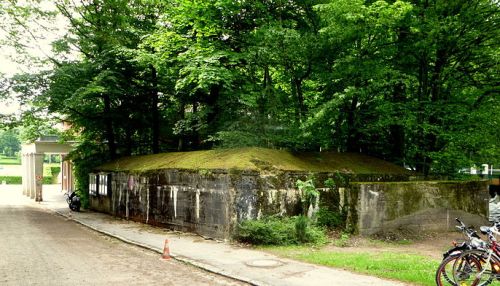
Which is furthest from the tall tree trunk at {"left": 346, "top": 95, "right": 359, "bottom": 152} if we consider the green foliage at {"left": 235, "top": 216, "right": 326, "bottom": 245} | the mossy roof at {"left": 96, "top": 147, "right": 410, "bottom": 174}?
the green foliage at {"left": 235, "top": 216, "right": 326, "bottom": 245}

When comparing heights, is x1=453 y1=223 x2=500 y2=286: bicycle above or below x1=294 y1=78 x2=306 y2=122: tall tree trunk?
below

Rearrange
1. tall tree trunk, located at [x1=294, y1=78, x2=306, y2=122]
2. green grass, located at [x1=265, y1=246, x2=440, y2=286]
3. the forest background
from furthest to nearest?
tall tree trunk, located at [x1=294, y1=78, x2=306, y2=122], the forest background, green grass, located at [x1=265, y1=246, x2=440, y2=286]

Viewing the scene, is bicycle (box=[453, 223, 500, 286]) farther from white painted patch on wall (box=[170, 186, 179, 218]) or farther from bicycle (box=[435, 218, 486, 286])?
white painted patch on wall (box=[170, 186, 179, 218])

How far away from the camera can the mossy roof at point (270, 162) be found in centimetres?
1433

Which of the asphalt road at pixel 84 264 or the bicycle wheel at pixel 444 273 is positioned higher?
the bicycle wheel at pixel 444 273

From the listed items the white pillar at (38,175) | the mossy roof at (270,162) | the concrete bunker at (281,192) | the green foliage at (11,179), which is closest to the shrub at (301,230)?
the concrete bunker at (281,192)

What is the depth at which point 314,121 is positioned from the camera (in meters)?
15.0

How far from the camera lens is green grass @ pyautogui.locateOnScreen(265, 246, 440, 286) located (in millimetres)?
8934

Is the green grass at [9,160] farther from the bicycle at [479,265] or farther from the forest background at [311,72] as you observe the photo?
the bicycle at [479,265]

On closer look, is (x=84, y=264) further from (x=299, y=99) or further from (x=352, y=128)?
(x=352, y=128)

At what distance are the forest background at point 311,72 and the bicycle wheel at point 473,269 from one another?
8238 millimetres

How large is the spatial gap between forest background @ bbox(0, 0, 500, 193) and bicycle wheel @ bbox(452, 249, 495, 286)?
824 cm

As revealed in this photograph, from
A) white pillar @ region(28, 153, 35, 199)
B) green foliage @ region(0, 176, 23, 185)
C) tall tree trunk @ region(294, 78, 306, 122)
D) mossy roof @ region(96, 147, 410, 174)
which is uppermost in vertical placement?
tall tree trunk @ region(294, 78, 306, 122)

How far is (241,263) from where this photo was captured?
34.8 feet
